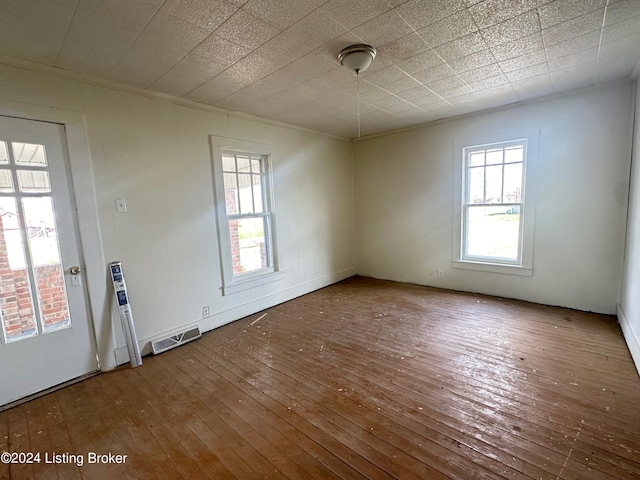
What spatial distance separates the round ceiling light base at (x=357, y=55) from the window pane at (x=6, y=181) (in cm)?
263

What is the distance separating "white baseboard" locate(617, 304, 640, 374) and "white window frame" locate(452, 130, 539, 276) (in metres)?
0.92

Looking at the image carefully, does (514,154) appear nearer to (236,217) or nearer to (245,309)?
(236,217)

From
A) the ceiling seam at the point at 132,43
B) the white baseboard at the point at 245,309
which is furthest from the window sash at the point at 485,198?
the ceiling seam at the point at 132,43

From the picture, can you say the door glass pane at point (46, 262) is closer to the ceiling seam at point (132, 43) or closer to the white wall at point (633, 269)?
the ceiling seam at point (132, 43)

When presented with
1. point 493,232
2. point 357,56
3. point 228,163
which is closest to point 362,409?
point 357,56

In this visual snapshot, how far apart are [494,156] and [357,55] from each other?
2.76m

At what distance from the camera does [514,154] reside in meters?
3.82

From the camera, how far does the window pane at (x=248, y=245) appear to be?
3756 mm

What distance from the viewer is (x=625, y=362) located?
239cm

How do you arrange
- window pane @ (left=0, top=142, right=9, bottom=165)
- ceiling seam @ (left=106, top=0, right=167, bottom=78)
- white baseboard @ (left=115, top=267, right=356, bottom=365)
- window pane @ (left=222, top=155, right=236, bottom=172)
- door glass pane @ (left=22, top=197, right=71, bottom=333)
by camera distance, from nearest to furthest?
ceiling seam @ (left=106, top=0, right=167, bottom=78), window pane @ (left=0, top=142, right=9, bottom=165), door glass pane @ (left=22, top=197, right=71, bottom=333), white baseboard @ (left=115, top=267, right=356, bottom=365), window pane @ (left=222, top=155, right=236, bottom=172)

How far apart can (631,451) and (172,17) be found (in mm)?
3543

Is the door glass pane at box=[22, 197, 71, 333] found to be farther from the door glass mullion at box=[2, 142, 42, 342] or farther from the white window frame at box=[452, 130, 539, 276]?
the white window frame at box=[452, 130, 539, 276]

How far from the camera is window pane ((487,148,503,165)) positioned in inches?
155

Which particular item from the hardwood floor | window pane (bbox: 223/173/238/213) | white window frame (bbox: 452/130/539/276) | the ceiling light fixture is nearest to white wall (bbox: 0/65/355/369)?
window pane (bbox: 223/173/238/213)
